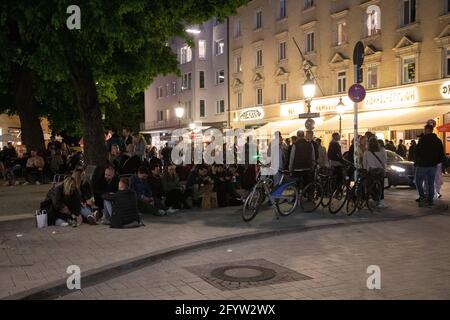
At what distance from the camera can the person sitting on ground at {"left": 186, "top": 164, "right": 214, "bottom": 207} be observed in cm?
1289

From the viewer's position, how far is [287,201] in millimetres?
11438

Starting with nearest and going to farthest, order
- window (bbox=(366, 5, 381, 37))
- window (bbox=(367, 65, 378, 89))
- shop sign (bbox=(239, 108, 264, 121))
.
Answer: window (bbox=(366, 5, 381, 37)) → window (bbox=(367, 65, 378, 89)) → shop sign (bbox=(239, 108, 264, 121))

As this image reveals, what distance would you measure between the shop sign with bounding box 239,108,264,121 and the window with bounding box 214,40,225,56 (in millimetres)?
6787

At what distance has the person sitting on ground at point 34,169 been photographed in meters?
20.7

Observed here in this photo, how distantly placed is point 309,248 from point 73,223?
4.63m

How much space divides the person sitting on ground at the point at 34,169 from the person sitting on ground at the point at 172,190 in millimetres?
10009

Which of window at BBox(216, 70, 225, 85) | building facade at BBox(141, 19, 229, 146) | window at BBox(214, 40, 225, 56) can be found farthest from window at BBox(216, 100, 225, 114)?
window at BBox(214, 40, 225, 56)

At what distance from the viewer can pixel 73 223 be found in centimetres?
1002

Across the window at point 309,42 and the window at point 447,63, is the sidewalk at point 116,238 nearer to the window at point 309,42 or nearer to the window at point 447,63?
the window at point 447,63

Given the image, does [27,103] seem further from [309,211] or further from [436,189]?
[436,189]

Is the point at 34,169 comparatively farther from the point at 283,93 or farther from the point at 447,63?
the point at 283,93

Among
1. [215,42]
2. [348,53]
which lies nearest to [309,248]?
[348,53]

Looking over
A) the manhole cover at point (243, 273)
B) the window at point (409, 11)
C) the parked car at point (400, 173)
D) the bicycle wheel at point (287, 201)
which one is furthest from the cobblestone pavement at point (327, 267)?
the window at point (409, 11)

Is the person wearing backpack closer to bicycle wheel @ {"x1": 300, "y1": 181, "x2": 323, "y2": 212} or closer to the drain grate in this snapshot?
bicycle wheel @ {"x1": 300, "y1": 181, "x2": 323, "y2": 212}
